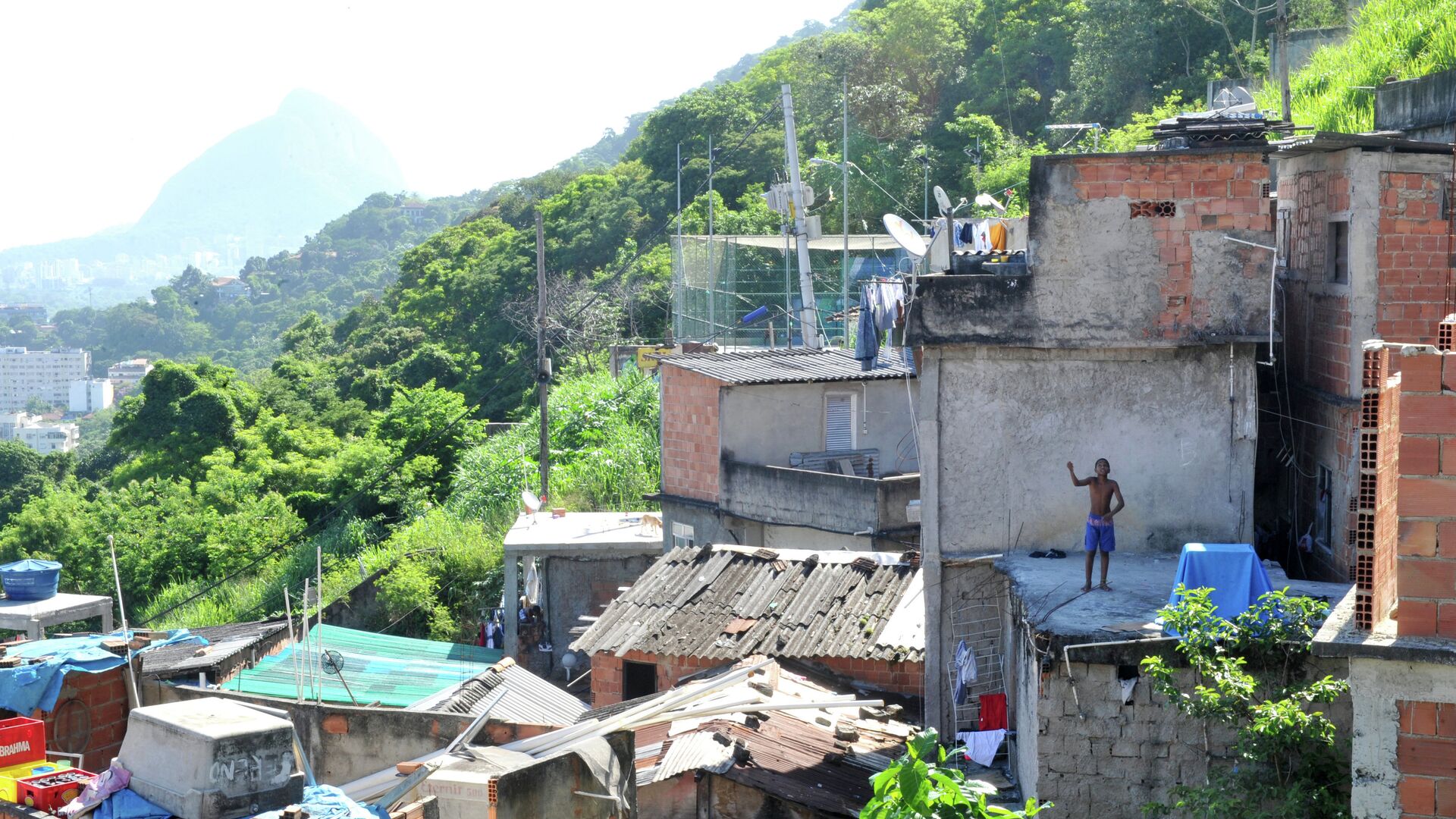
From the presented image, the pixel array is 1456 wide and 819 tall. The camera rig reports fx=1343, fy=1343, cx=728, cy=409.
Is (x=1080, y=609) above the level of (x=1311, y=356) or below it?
below

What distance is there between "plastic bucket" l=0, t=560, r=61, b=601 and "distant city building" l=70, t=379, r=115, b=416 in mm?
131194

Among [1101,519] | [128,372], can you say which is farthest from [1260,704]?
[128,372]

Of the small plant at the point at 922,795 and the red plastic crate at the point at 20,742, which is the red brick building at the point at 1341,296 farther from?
the red plastic crate at the point at 20,742

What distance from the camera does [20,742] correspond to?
28.8ft

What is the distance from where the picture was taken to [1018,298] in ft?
36.9

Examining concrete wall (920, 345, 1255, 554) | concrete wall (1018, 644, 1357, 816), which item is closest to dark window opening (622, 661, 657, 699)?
concrete wall (920, 345, 1255, 554)

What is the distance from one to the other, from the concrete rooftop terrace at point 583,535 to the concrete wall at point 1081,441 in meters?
10.5

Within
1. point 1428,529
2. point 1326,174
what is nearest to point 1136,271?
point 1326,174

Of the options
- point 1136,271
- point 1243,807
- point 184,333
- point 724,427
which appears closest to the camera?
point 1243,807

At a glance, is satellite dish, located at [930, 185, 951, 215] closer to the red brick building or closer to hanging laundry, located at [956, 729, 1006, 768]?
the red brick building

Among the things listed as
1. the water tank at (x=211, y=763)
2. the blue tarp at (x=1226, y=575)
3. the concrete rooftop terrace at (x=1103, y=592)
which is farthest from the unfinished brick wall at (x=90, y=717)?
the blue tarp at (x=1226, y=575)

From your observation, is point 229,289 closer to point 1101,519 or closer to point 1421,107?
point 1421,107

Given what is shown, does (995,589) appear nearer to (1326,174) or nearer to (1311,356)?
(1311,356)

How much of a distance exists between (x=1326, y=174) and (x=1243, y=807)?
5916mm
